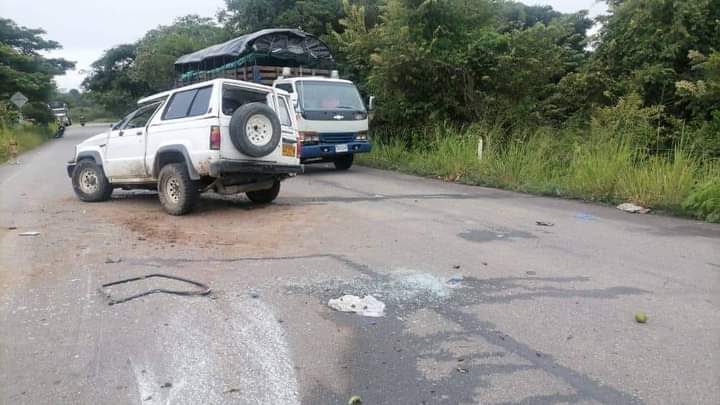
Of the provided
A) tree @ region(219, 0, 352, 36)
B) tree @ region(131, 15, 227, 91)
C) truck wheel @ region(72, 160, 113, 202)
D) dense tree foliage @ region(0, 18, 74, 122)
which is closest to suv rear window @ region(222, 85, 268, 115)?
truck wheel @ region(72, 160, 113, 202)

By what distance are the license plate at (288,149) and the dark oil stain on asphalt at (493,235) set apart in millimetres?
3026

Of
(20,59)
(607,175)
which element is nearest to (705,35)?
(607,175)

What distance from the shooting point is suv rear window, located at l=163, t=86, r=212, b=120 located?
8.32 metres

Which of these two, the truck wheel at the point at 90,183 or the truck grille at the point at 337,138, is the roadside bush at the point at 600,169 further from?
the truck wheel at the point at 90,183

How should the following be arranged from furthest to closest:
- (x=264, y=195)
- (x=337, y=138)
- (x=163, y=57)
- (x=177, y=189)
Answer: (x=163, y=57) → (x=337, y=138) → (x=264, y=195) → (x=177, y=189)

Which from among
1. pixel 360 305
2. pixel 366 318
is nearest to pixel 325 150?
pixel 360 305

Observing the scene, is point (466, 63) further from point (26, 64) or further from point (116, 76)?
point (116, 76)

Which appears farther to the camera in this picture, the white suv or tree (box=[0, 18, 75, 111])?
tree (box=[0, 18, 75, 111])

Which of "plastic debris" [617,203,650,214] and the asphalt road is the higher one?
"plastic debris" [617,203,650,214]

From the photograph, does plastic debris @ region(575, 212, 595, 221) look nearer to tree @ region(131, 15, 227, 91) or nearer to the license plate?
the license plate

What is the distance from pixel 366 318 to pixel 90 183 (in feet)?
23.7

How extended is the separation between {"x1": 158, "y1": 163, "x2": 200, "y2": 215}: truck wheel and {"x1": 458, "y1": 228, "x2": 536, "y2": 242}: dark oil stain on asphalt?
3.64m

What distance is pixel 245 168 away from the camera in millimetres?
8234

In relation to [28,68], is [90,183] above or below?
below
